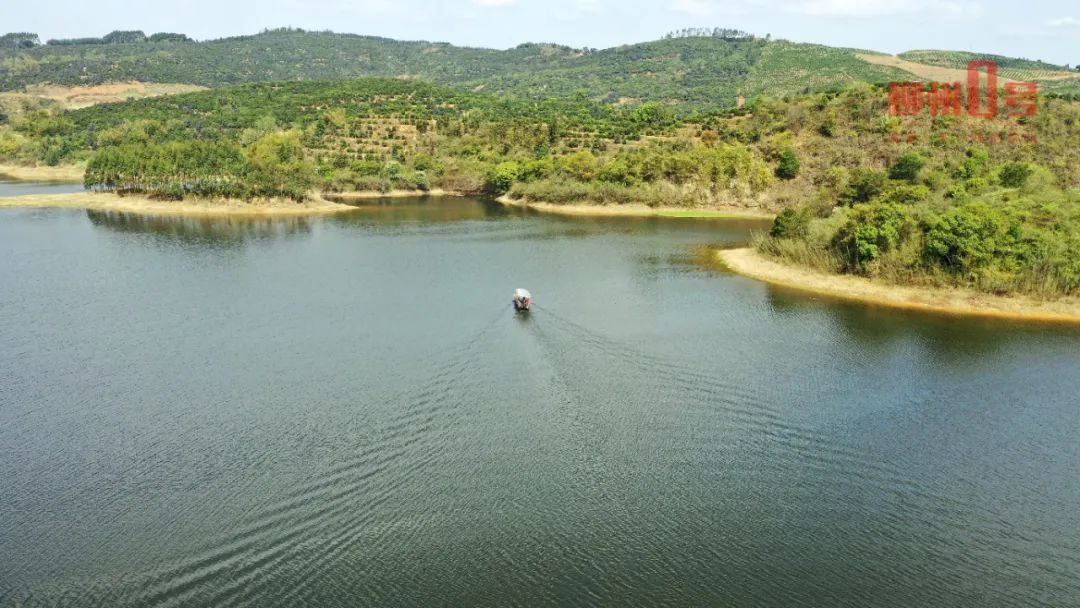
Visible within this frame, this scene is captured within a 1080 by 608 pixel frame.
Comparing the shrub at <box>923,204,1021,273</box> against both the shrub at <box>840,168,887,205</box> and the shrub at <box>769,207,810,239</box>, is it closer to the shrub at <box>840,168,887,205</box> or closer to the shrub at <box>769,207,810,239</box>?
the shrub at <box>769,207,810,239</box>

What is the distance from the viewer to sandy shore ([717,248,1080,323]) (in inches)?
1590

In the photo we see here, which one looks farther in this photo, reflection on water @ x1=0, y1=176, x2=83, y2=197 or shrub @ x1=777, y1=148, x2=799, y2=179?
reflection on water @ x1=0, y1=176, x2=83, y2=197

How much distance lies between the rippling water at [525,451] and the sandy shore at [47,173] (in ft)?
287

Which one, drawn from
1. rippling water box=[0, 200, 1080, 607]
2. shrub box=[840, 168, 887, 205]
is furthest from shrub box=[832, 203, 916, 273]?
shrub box=[840, 168, 887, 205]

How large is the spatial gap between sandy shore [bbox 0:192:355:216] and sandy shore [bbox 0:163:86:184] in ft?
103

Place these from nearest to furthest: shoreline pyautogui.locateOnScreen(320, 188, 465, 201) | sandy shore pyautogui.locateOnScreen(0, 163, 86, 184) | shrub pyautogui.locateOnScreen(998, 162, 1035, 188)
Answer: shrub pyautogui.locateOnScreen(998, 162, 1035, 188) → shoreline pyautogui.locateOnScreen(320, 188, 465, 201) → sandy shore pyautogui.locateOnScreen(0, 163, 86, 184)

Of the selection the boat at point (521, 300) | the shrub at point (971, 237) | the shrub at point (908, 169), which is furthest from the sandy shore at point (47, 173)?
the shrub at point (971, 237)

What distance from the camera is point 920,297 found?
43062mm

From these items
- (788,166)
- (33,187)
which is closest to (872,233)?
(788,166)

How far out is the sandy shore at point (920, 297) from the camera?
40375mm

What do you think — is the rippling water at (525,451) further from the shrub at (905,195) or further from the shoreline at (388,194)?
the shoreline at (388,194)

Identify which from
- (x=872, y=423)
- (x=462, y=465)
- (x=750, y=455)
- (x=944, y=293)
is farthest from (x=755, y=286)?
(x=462, y=465)

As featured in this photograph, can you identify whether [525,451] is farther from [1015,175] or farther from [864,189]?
[1015,175]

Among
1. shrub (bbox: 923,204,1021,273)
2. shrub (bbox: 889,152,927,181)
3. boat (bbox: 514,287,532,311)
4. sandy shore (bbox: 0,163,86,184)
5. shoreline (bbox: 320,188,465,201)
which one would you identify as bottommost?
boat (bbox: 514,287,532,311)
